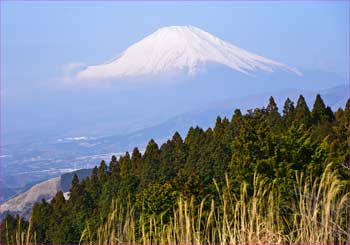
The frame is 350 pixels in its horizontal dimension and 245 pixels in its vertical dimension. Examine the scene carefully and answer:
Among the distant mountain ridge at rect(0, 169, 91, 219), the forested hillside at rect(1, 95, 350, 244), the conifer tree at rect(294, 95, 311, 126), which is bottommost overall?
the forested hillside at rect(1, 95, 350, 244)

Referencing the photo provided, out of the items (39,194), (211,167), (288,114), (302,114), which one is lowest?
(211,167)

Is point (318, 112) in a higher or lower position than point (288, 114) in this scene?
lower

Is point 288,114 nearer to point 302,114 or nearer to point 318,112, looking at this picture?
point 318,112

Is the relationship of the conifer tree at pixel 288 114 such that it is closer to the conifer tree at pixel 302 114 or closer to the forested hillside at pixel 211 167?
the forested hillside at pixel 211 167

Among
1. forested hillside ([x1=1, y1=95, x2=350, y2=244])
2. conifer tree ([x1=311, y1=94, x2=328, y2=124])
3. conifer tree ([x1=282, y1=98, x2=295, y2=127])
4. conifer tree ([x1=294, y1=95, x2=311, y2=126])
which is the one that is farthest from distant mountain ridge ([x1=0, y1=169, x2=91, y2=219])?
conifer tree ([x1=311, y1=94, x2=328, y2=124])

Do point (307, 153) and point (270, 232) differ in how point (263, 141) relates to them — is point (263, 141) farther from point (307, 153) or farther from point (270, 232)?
point (270, 232)

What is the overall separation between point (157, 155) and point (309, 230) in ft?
124

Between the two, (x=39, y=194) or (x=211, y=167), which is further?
(x=39, y=194)

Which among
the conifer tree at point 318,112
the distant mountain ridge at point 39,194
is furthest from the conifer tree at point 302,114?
the distant mountain ridge at point 39,194

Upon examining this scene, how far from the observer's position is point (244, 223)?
15.4 feet

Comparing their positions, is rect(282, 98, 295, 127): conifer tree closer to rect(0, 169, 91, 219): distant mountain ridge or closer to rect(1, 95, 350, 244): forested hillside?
rect(1, 95, 350, 244): forested hillside

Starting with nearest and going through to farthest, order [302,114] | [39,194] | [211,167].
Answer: [211,167], [302,114], [39,194]

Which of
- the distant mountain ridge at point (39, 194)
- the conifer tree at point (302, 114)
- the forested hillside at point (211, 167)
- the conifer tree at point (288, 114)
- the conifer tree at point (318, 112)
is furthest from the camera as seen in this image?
the distant mountain ridge at point (39, 194)

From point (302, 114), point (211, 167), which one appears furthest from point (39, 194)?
point (211, 167)
